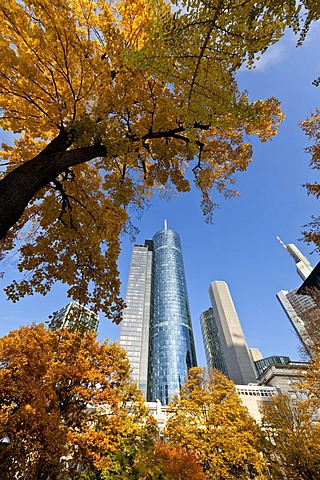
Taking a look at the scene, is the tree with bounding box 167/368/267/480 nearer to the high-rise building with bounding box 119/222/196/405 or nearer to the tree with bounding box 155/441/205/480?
the tree with bounding box 155/441/205/480

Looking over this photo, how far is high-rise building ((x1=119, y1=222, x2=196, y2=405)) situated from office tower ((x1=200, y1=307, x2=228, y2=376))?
24.4ft

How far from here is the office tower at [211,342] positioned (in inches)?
3007

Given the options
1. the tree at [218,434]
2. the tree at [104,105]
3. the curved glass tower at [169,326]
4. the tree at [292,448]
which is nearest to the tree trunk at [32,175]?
the tree at [104,105]

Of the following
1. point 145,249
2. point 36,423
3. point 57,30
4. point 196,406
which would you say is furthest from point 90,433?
point 145,249

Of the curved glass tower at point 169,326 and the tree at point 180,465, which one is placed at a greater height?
the curved glass tower at point 169,326

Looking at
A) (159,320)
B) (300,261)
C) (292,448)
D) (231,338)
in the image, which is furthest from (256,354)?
(292,448)

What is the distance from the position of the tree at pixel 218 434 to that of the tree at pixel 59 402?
2112 millimetres

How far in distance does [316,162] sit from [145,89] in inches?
238

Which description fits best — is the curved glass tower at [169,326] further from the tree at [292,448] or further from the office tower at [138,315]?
the tree at [292,448]

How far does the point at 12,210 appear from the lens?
2.72m

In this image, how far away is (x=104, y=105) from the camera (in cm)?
385

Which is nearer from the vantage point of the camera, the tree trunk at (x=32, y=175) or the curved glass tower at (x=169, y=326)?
the tree trunk at (x=32, y=175)

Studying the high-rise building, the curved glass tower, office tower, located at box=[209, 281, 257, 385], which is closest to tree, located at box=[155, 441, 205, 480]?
office tower, located at box=[209, 281, 257, 385]

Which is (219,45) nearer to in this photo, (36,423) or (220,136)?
(220,136)
